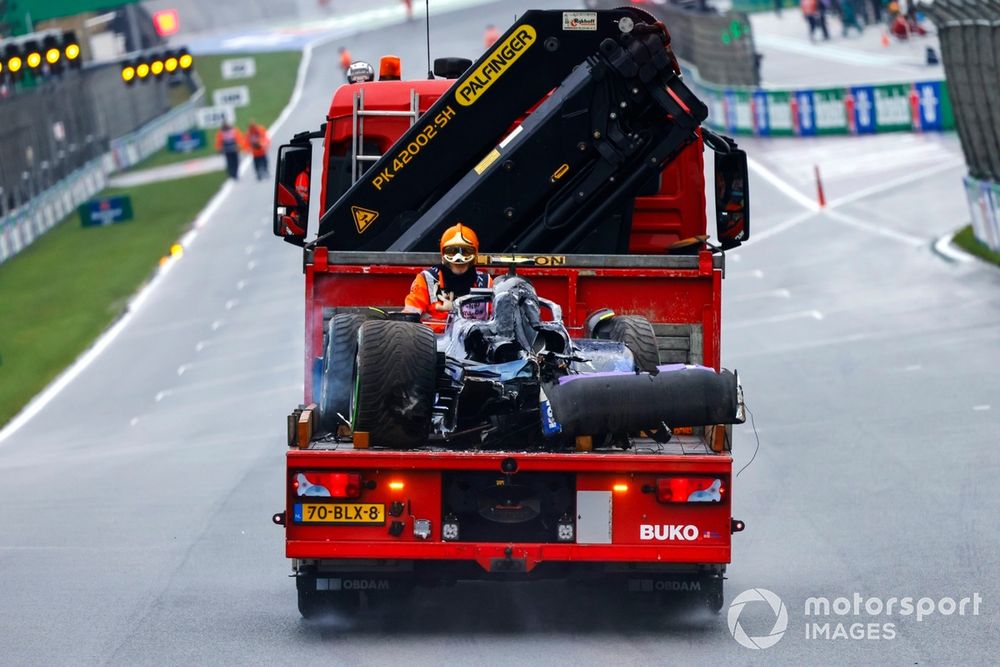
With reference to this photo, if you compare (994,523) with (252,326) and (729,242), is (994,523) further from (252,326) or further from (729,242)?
(252,326)

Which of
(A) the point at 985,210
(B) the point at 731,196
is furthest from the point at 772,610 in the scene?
(A) the point at 985,210

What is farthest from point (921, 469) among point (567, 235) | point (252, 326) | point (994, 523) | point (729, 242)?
point (252, 326)

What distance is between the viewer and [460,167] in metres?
13.5

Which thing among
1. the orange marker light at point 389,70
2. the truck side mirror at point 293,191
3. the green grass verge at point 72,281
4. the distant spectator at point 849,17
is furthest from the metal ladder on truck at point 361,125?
the distant spectator at point 849,17

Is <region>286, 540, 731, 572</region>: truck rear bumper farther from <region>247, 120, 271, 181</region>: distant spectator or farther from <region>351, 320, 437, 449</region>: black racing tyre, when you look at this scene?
<region>247, 120, 271, 181</region>: distant spectator

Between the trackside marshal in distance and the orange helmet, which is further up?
the trackside marshal in distance

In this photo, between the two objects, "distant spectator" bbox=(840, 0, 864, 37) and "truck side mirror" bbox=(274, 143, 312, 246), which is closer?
"truck side mirror" bbox=(274, 143, 312, 246)

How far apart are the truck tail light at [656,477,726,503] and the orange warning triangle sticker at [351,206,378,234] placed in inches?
149

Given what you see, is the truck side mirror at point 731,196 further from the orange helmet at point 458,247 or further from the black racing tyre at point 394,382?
the black racing tyre at point 394,382

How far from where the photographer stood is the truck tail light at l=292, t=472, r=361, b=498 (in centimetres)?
1090

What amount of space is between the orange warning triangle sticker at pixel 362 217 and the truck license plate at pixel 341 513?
3.26 metres

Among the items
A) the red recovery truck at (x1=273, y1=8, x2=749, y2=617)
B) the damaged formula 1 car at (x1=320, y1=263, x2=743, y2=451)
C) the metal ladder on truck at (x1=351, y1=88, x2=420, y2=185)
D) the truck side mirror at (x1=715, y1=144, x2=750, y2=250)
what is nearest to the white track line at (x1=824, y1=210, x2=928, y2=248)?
the truck side mirror at (x1=715, y1=144, x2=750, y2=250)

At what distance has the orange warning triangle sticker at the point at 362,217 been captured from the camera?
44.8ft

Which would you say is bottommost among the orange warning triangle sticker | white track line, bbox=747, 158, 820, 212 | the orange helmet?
white track line, bbox=747, 158, 820, 212
